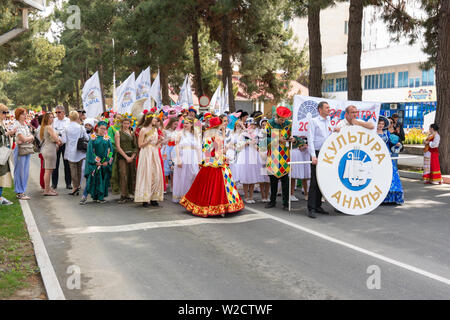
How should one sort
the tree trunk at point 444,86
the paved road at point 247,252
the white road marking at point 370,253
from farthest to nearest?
the tree trunk at point 444,86 → the white road marking at point 370,253 → the paved road at point 247,252

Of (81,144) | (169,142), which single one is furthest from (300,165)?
(81,144)

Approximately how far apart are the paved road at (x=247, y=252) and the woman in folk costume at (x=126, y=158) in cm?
71

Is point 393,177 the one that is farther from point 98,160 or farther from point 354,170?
point 98,160

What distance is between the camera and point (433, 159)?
13438 mm

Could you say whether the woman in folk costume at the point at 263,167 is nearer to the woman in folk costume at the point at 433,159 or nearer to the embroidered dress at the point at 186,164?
the embroidered dress at the point at 186,164

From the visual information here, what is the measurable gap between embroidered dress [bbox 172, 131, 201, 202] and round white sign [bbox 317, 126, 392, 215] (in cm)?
288

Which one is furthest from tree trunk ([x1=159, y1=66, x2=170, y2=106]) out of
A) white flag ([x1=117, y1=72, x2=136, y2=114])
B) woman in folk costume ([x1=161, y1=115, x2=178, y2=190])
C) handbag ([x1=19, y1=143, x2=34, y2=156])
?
handbag ([x1=19, y1=143, x2=34, y2=156])

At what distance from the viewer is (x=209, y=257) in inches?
241

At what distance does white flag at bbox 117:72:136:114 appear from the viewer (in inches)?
684

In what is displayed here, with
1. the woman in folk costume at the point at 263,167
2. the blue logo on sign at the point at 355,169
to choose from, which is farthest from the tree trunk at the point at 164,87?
the blue logo on sign at the point at 355,169

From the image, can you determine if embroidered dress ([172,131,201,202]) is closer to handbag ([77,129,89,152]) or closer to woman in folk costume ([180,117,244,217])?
woman in folk costume ([180,117,244,217])

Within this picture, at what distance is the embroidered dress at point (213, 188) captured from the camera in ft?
28.2

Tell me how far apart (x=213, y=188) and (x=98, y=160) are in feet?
9.04
